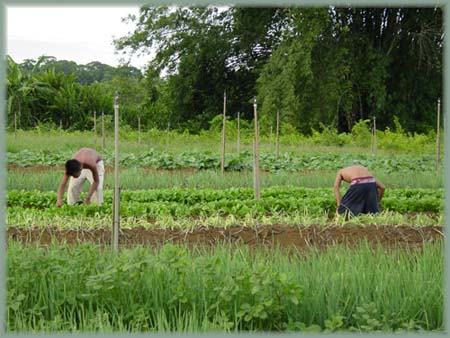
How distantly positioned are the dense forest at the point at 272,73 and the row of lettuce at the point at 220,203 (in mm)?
13052

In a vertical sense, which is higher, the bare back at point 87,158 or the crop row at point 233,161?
the bare back at point 87,158

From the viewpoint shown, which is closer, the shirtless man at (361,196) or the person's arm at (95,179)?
the shirtless man at (361,196)

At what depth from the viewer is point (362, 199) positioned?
24.4 feet

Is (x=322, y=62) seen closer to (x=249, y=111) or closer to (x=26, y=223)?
(x=249, y=111)

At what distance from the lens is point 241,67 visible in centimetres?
2666

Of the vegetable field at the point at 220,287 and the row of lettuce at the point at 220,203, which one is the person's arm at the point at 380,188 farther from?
the vegetable field at the point at 220,287

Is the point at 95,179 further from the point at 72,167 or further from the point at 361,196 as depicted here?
the point at 361,196

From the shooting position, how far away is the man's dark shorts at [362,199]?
291 inches

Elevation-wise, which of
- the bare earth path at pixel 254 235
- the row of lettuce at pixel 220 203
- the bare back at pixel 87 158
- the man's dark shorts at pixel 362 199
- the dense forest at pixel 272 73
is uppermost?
the dense forest at pixel 272 73

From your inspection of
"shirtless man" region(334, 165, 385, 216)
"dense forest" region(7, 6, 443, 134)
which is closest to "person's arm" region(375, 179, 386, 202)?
"shirtless man" region(334, 165, 385, 216)

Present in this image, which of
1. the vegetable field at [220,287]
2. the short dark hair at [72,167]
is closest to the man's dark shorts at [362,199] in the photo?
the vegetable field at [220,287]

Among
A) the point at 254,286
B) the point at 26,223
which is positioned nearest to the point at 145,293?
the point at 254,286

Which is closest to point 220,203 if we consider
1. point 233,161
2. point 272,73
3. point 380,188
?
point 380,188

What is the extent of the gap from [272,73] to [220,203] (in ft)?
51.8
